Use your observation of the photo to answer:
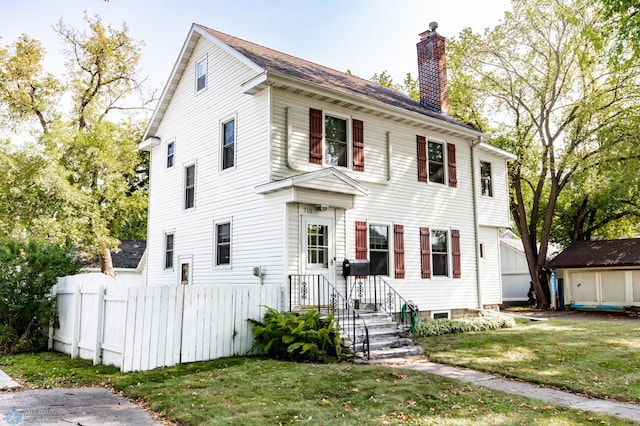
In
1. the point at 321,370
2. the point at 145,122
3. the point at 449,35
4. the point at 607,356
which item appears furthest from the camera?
the point at 145,122

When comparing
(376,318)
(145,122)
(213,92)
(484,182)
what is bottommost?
(376,318)

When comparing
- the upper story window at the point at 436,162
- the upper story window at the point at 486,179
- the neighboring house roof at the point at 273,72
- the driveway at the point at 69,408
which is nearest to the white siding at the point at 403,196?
the upper story window at the point at 436,162

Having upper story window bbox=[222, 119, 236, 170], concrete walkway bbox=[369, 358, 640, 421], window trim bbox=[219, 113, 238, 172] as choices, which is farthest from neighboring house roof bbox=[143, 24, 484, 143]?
concrete walkway bbox=[369, 358, 640, 421]

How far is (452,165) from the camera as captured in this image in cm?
1605

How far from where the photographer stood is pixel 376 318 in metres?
11.5

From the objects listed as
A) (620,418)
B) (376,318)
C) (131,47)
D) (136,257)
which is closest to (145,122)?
(131,47)

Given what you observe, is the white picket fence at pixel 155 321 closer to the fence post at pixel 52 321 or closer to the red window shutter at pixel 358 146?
the fence post at pixel 52 321

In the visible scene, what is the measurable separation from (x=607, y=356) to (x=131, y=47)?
2566cm

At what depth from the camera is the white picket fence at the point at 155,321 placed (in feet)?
27.9

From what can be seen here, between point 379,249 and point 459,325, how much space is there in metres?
3.04

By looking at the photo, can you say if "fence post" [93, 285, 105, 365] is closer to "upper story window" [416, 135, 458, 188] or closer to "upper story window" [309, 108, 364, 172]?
"upper story window" [309, 108, 364, 172]

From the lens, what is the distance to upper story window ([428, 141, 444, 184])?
15680mm

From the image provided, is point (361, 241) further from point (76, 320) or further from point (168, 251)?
point (76, 320)

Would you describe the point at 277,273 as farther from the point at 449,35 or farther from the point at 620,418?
the point at 449,35
